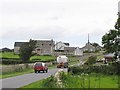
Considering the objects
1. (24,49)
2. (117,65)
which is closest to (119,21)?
(117,65)

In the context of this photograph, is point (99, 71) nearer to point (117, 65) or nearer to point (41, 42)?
point (117, 65)

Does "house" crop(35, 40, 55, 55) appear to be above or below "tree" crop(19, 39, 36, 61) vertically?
above

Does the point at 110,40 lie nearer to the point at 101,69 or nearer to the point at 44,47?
the point at 101,69

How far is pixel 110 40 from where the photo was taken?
186ft

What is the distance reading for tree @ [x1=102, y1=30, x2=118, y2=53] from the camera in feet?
184

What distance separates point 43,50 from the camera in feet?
632

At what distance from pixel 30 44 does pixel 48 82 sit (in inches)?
2792

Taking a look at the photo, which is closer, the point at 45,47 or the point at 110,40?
the point at 110,40

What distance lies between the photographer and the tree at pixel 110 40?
56000mm

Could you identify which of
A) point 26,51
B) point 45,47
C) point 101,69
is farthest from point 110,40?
point 45,47

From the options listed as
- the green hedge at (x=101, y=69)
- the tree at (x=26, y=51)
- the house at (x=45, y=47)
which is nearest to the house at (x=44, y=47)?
the house at (x=45, y=47)

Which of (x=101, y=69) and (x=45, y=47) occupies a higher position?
(x=45, y=47)

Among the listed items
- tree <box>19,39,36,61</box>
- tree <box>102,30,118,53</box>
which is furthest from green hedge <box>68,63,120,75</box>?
tree <box>19,39,36,61</box>

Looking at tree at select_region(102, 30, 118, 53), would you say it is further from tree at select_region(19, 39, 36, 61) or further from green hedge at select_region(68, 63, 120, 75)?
tree at select_region(19, 39, 36, 61)
